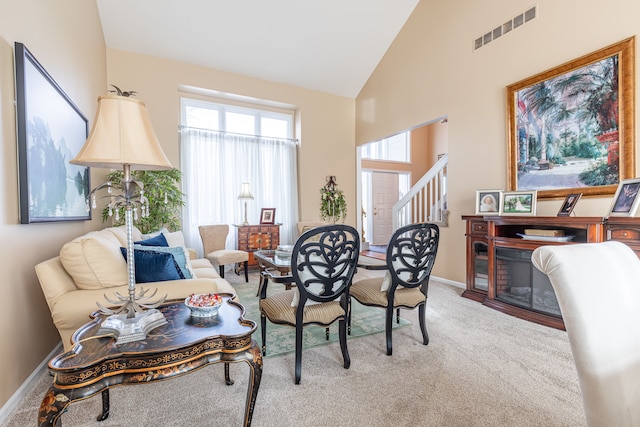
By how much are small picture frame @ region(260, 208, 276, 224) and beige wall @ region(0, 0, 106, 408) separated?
2.85m

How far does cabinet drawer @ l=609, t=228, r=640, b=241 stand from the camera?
236 centimetres

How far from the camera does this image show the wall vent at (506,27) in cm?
327

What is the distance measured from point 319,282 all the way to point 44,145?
85.4 inches

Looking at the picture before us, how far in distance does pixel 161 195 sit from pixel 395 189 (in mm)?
6111

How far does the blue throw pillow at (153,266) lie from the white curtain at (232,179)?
294 cm

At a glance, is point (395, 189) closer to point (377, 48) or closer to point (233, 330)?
point (377, 48)

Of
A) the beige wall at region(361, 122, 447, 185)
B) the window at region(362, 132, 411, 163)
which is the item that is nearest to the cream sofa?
the beige wall at region(361, 122, 447, 185)

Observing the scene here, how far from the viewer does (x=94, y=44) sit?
3.57 metres

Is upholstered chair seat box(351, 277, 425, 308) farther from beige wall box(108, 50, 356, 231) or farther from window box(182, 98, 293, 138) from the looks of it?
window box(182, 98, 293, 138)

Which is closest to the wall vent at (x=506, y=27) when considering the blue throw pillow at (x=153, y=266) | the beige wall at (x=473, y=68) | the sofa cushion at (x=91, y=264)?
the beige wall at (x=473, y=68)

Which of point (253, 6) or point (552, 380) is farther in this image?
point (253, 6)

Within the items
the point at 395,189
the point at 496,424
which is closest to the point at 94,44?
the point at 496,424

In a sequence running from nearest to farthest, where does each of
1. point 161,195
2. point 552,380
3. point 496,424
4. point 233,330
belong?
A: point 233,330 < point 496,424 < point 552,380 < point 161,195

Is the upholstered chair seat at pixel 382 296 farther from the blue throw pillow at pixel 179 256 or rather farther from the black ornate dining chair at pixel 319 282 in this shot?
the blue throw pillow at pixel 179 256
